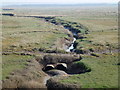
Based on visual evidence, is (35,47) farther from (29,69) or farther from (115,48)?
(115,48)

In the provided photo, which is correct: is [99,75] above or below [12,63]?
below

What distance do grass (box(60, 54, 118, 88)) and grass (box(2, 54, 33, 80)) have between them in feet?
36.2

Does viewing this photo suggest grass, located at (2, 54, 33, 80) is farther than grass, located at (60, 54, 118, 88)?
Yes

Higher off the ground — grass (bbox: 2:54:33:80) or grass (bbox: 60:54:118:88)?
grass (bbox: 2:54:33:80)

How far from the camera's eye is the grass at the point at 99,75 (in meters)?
33.0

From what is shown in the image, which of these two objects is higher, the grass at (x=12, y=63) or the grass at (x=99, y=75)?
the grass at (x=12, y=63)

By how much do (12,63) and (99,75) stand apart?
62.1 ft

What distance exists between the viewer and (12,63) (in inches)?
1718

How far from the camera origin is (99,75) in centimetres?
3672

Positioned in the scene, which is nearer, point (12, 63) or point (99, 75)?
point (99, 75)

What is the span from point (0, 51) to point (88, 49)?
23.9 meters

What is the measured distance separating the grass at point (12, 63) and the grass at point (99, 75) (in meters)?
11.0

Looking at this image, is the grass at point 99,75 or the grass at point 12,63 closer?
the grass at point 99,75

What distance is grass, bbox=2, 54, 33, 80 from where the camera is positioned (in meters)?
39.2
